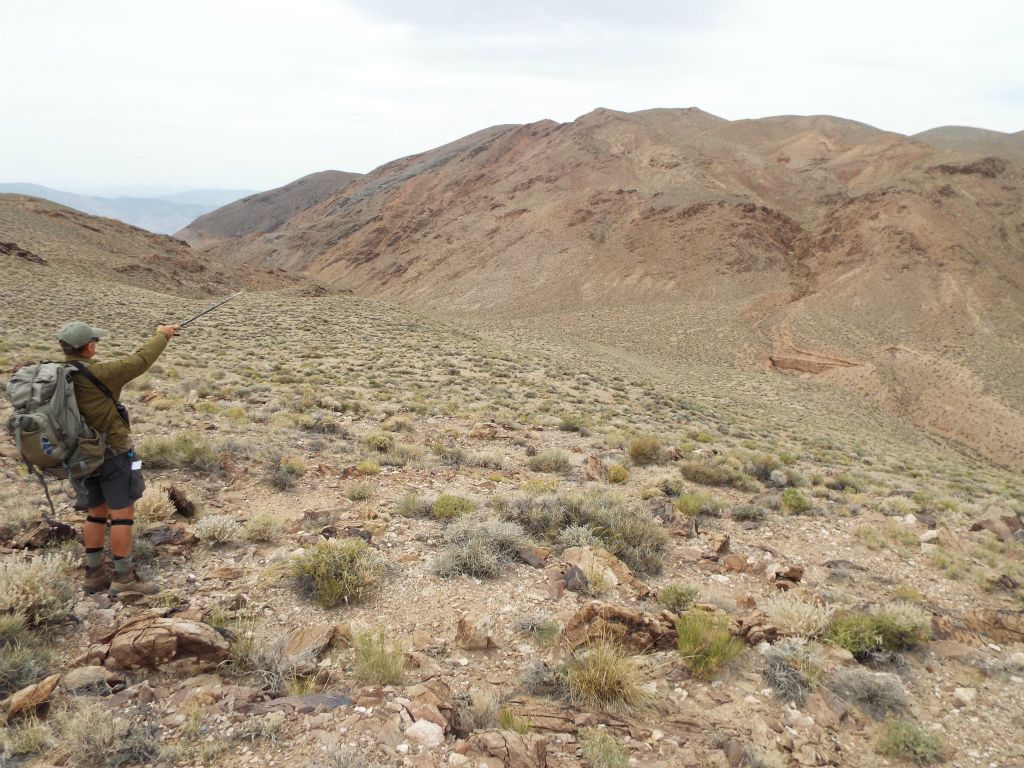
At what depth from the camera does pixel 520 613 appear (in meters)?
4.88

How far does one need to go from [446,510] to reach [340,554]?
6.37 ft

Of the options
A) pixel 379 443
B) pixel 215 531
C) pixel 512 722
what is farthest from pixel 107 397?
pixel 379 443

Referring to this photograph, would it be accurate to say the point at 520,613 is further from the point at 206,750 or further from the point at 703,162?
the point at 703,162

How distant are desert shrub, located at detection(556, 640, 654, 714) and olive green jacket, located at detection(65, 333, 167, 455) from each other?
13.0ft

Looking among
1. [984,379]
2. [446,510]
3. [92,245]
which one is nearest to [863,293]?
[984,379]

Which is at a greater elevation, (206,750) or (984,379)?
(206,750)

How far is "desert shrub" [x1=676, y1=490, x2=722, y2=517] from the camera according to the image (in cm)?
796

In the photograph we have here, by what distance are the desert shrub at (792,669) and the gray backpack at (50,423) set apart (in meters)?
5.51

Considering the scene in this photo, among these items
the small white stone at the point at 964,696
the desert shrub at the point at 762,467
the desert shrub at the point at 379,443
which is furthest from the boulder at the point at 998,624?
the desert shrub at the point at 379,443

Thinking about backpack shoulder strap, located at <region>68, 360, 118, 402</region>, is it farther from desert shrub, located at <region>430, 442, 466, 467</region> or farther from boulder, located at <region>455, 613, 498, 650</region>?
desert shrub, located at <region>430, 442, 466, 467</region>

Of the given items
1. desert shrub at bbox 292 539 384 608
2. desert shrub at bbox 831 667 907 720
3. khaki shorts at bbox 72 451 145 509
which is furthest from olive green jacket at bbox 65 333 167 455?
desert shrub at bbox 831 667 907 720

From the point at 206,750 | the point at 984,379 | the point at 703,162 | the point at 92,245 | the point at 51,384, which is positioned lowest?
the point at 984,379

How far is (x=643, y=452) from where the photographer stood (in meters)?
10.5

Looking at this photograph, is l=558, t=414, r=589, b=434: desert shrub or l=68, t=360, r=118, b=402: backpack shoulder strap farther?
l=558, t=414, r=589, b=434: desert shrub
